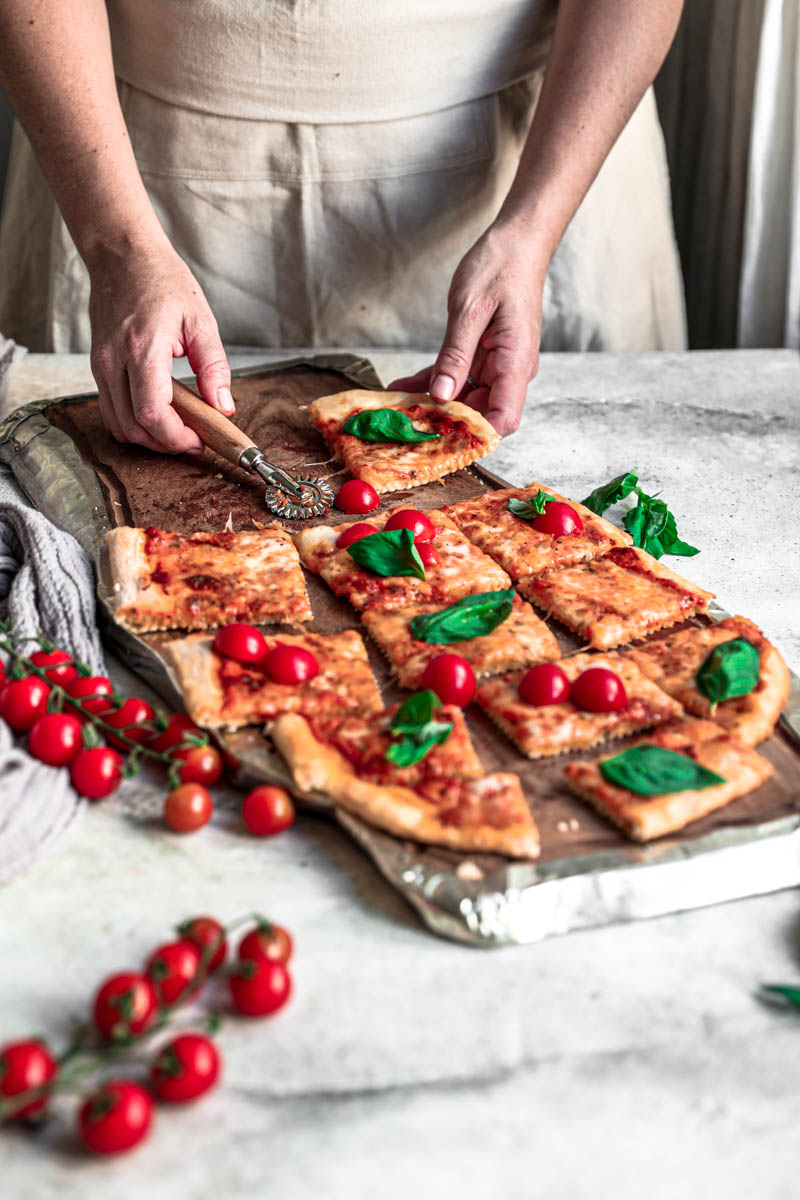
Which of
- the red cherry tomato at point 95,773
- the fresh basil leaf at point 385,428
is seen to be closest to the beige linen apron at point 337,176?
the fresh basil leaf at point 385,428

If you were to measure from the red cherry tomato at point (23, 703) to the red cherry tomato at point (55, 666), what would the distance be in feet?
0.36

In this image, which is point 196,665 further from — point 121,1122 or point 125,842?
point 121,1122

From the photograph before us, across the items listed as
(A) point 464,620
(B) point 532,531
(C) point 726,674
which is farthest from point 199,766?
(B) point 532,531

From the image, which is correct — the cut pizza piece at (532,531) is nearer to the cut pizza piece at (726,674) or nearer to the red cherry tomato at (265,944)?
the cut pizza piece at (726,674)

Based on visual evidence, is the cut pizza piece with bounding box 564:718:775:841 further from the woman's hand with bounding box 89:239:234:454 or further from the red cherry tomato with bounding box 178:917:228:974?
the woman's hand with bounding box 89:239:234:454

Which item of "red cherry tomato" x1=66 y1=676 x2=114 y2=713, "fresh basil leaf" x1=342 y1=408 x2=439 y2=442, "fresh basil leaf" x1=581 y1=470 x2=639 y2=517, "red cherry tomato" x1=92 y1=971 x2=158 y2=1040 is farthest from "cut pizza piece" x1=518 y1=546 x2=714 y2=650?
"red cherry tomato" x1=92 y1=971 x2=158 y2=1040

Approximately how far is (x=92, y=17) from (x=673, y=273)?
297 cm

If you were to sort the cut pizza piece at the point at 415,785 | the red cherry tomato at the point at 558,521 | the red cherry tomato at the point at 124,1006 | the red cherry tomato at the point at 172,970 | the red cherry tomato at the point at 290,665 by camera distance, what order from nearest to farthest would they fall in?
1. the red cherry tomato at the point at 124,1006
2. the red cherry tomato at the point at 172,970
3. the cut pizza piece at the point at 415,785
4. the red cherry tomato at the point at 290,665
5. the red cherry tomato at the point at 558,521

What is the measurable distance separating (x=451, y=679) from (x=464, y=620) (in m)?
0.29

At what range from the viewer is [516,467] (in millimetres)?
4000

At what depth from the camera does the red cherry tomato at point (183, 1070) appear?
1799 mm

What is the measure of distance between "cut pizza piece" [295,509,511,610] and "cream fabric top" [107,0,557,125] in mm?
1907

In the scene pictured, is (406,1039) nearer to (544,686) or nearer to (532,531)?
(544,686)

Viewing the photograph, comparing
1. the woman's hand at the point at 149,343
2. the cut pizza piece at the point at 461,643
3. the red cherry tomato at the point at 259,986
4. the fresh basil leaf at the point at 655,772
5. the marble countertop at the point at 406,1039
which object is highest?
the woman's hand at the point at 149,343
